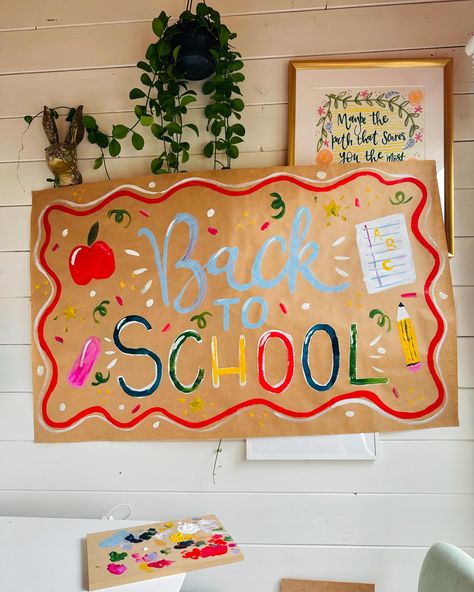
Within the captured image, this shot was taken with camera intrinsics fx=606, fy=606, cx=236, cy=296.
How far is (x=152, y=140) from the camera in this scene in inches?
69.3

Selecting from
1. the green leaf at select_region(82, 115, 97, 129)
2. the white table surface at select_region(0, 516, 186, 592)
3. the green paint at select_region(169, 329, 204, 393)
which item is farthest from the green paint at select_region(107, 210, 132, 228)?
the white table surface at select_region(0, 516, 186, 592)

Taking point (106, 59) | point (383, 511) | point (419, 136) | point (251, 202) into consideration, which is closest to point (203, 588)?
point (383, 511)

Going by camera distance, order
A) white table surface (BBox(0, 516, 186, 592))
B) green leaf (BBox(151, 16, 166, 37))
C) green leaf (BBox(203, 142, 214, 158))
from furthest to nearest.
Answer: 1. green leaf (BBox(203, 142, 214, 158))
2. green leaf (BBox(151, 16, 166, 37))
3. white table surface (BBox(0, 516, 186, 592))

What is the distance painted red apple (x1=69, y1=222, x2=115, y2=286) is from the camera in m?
1.72

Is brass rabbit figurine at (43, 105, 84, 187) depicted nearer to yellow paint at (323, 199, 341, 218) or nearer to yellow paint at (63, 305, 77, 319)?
yellow paint at (63, 305, 77, 319)

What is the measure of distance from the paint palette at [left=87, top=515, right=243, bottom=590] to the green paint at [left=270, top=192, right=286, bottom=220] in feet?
2.68

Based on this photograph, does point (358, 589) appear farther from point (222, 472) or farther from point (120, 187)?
point (120, 187)

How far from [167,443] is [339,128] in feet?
3.29

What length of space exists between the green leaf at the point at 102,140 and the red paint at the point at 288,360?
72cm

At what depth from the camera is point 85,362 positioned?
1713 millimetres

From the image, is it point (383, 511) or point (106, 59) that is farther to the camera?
point (106, 59)

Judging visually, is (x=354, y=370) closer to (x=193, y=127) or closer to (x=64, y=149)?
(x=193, y=127)

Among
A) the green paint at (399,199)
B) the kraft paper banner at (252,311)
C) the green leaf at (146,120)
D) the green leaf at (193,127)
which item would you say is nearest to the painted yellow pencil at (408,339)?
the kraft paper banner at (252,311)

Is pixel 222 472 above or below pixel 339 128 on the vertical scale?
below
